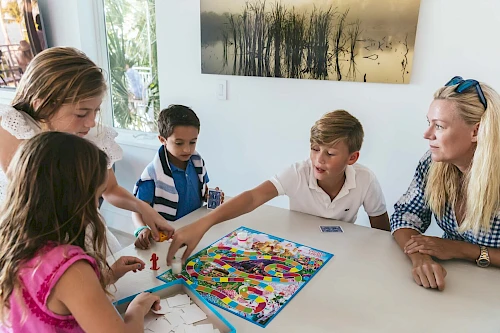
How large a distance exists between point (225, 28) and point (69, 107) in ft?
4.79

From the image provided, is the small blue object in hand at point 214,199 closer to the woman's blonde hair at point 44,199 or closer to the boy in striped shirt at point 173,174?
the boy in striped shirt at point 173,174

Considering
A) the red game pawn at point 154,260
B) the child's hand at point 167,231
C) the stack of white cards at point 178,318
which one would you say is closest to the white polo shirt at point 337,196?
the child's hand at point 167,231

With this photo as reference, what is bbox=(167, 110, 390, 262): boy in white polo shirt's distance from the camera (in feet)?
4.91

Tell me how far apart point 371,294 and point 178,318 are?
19.8 inches

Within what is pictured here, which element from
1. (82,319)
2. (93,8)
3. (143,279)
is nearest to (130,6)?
(93,8)

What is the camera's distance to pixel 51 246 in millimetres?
732

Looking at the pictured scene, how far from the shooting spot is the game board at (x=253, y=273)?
96cm

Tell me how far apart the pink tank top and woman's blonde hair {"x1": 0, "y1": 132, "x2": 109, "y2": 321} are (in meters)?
0.01

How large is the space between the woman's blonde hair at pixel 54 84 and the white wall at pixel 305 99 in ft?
4.42

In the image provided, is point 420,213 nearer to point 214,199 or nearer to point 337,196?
point 337,196

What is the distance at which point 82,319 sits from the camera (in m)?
0.70

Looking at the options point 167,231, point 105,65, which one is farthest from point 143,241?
point 105,65

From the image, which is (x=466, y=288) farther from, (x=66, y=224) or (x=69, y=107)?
(x=69, y=107)

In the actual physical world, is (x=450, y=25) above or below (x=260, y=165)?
above
